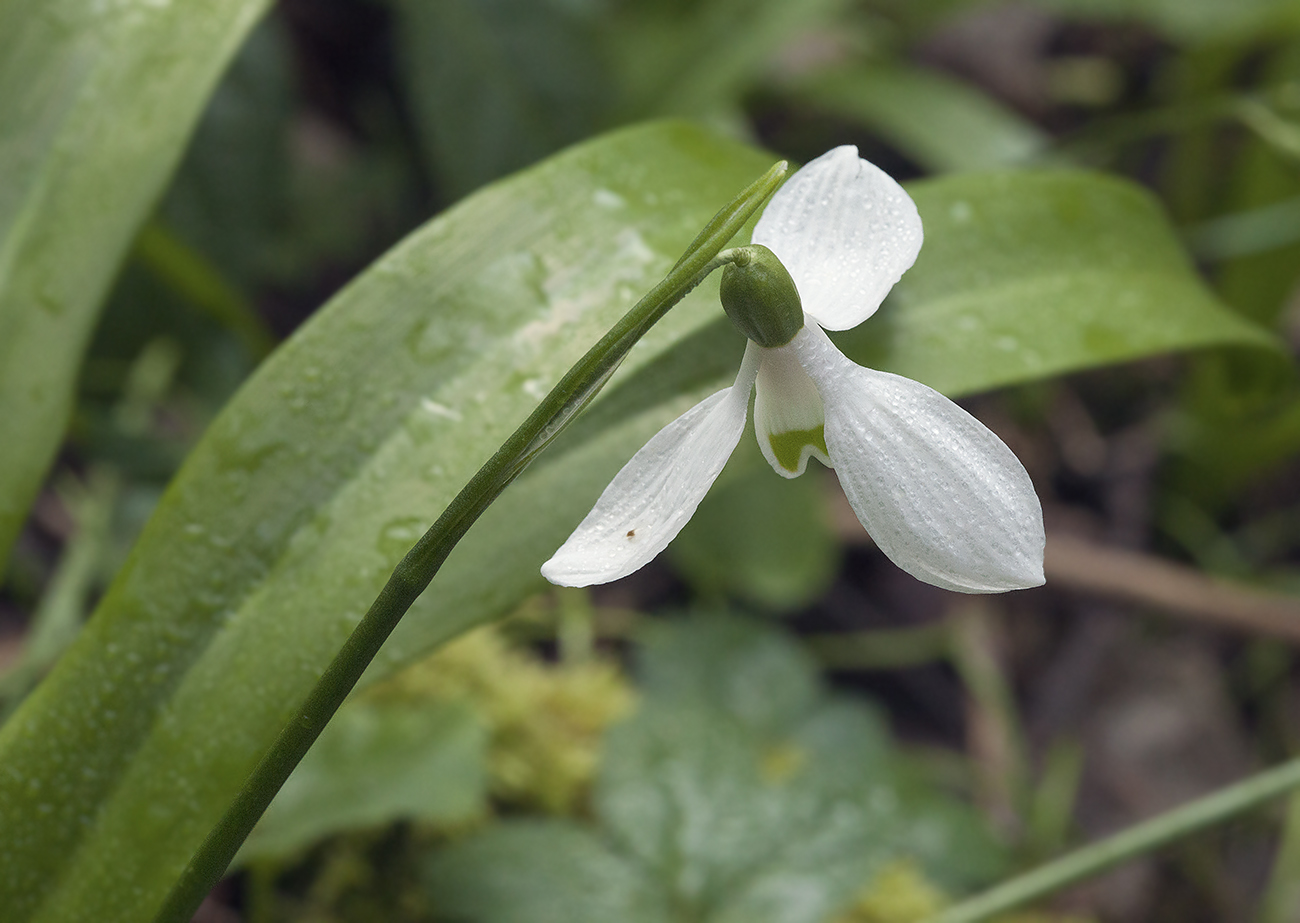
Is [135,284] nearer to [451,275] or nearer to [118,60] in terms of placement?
[118,60]

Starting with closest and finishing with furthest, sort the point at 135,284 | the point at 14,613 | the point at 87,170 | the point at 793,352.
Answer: the point at 793,352 < the point at 87,170 < the point at 135,284 < the point at 14,613

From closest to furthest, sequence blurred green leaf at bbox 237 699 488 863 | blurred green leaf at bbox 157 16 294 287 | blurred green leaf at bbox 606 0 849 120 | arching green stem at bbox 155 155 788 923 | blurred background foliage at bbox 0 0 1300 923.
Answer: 1. arching green stem at bbox 155 155 788 923
2. blurred green leaf at bbox 237 699 488 863
3. blurred background foliage at bbox 0 0 1300 923
4. blurred green leaf at bbox 157 16 294 287
5. blurred green leaf at bbox 606 0 849 120

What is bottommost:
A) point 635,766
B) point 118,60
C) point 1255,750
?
point 1255,750

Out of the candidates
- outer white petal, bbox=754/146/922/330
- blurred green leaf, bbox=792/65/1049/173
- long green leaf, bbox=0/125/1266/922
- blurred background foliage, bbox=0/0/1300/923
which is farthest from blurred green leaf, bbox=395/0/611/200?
outer white petal, bbox=754/146/922/330

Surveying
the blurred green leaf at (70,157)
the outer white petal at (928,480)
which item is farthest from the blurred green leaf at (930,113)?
the outer white petal at (928,480)

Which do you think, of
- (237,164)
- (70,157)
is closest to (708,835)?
(70,157)

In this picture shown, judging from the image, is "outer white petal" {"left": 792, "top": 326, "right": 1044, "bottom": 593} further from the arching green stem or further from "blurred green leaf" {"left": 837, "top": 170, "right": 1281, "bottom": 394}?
"blurred green leaf" {"left": 837, "top": 170, "right": 1281, "bottom": 394}

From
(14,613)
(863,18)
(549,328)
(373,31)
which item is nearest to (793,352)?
(549,328)

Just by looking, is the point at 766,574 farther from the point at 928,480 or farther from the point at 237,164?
the point at 928,480
